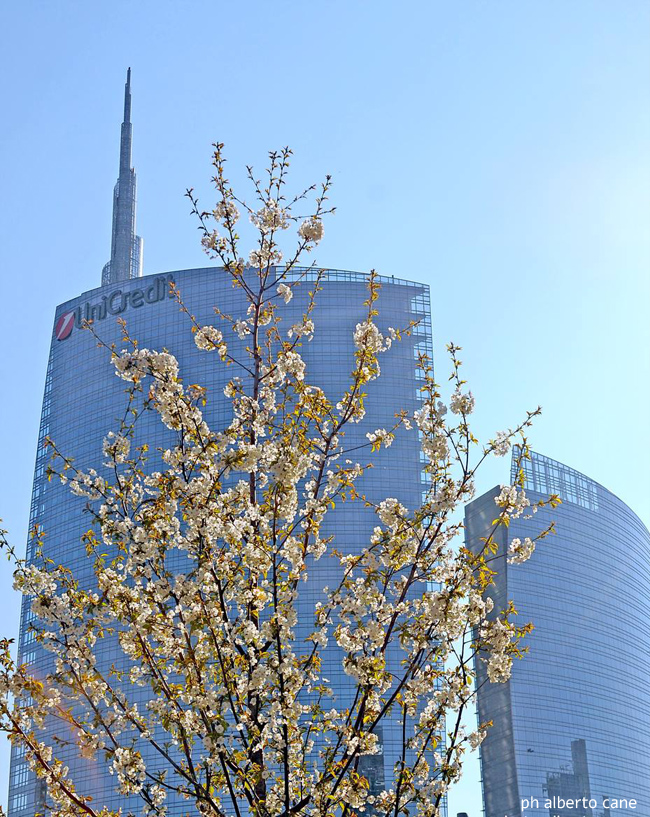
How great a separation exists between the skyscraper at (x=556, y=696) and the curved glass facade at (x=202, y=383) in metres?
22.7

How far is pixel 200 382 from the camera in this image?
170750mm

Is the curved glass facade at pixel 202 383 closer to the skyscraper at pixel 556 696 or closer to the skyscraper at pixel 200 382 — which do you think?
the skyscraper at pixel 200 382

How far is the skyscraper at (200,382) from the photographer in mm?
171875

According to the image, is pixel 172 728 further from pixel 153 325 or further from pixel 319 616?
pixel 153 325

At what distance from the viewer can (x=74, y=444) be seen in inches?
7662

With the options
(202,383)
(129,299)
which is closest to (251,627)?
(202,383)


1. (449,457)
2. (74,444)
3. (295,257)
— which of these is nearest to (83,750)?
(449,457)

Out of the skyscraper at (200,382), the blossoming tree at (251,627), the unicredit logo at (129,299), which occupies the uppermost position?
the unicredit logo at (129,299)

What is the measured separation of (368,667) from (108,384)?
185 m

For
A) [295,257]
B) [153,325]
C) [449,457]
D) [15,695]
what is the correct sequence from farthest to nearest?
1. [153,325]
2. [295,257]
3. [449,457]
4. [15,695]

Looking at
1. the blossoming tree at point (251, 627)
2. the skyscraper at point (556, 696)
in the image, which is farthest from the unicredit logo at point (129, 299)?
the blossoming tree at point (251, 627)

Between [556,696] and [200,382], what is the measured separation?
82.9m

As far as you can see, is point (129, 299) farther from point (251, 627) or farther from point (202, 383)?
point (251, 627)

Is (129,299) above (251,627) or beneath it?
above
